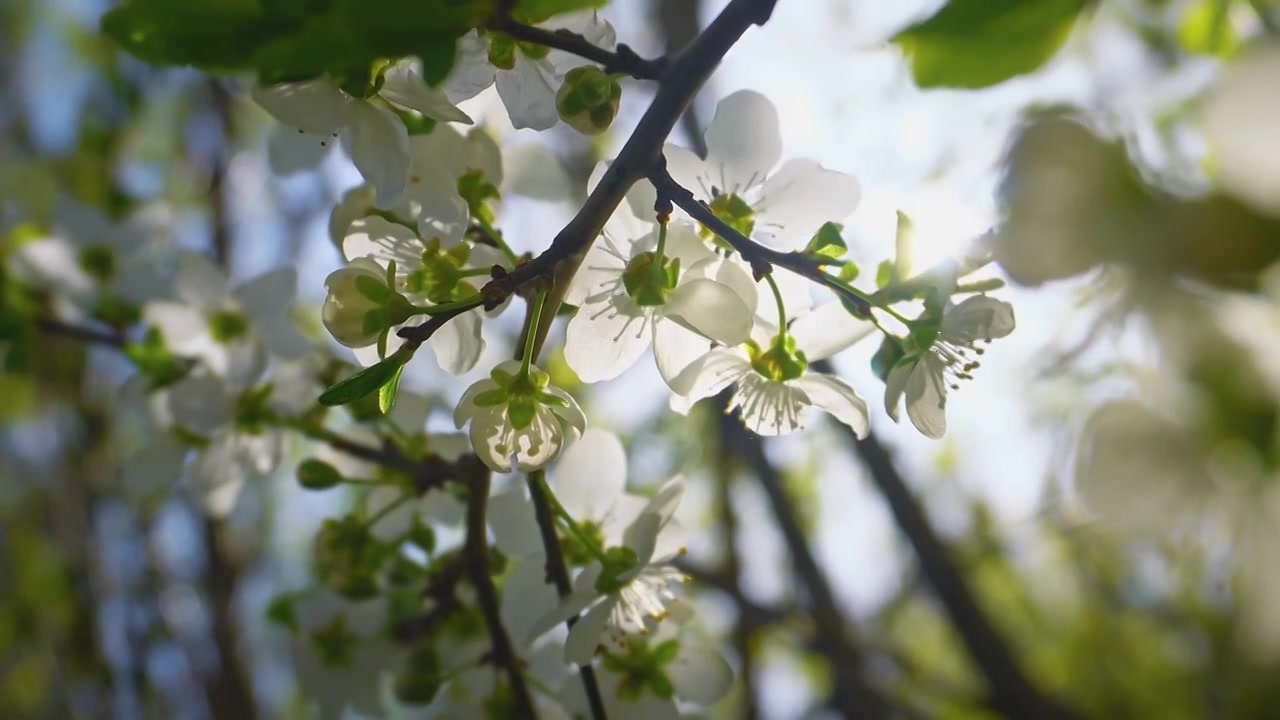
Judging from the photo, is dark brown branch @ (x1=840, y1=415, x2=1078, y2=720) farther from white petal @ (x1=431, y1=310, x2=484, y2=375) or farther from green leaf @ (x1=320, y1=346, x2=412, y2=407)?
green leaf @ (x1=320, y1=346, x2=412, y2=407)

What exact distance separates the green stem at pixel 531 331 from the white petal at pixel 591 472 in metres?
0.23

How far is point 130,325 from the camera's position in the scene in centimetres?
129

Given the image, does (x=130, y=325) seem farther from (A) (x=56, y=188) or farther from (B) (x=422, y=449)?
(A) (x=56, y=188)

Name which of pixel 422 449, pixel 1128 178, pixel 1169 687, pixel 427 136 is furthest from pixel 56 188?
pixel 1169 687

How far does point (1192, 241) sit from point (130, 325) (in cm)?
127

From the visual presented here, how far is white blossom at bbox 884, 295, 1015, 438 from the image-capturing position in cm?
71

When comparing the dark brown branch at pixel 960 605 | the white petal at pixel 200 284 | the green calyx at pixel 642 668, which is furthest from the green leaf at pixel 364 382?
the dark brown branch at pixel 960 605

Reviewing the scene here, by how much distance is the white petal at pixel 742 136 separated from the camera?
83cm

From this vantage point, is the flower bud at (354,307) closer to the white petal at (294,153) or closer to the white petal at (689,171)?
the white petal at (689,171)

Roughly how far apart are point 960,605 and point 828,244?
1.25 meters

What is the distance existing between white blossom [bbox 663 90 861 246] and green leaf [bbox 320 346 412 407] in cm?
30

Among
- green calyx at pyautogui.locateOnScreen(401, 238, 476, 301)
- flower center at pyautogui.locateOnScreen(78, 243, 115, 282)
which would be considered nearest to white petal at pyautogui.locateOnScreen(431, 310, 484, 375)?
green calyx at pyautogui.locateOnScreen(401, 238, 476, 301)

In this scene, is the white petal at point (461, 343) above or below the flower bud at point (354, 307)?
above

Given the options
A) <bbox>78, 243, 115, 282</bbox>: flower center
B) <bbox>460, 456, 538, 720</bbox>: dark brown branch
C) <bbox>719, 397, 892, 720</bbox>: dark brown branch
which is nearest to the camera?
<bbox>460, 456, 538, 720</bbox>: dark brown branch
